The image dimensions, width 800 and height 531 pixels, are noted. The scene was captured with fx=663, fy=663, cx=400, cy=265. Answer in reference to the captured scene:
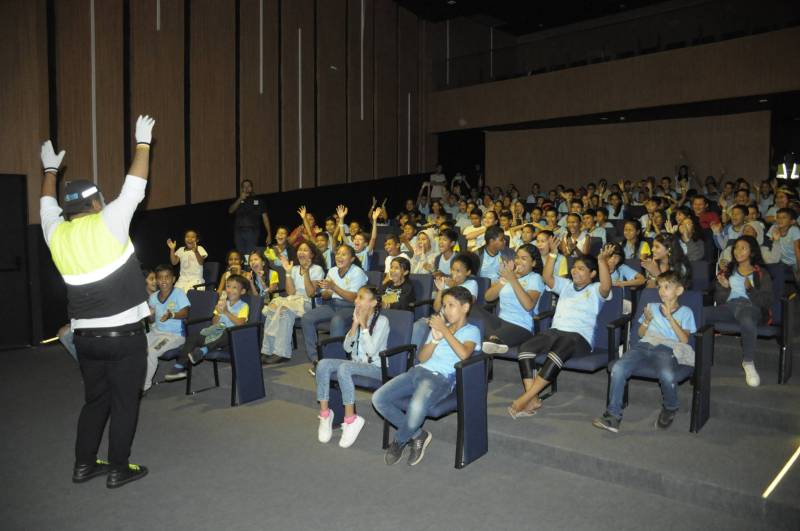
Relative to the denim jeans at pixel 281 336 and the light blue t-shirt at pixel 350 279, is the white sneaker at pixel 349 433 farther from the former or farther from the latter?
the light blue t-shirt at pixel 350 279

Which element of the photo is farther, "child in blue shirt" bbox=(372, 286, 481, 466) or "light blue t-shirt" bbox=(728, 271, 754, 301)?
"light blue t-shirt" bbox=(728, 271, 754, 301)

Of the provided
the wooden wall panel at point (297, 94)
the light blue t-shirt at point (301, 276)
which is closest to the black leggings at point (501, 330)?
the light blue t-shirt at point (301, 276)

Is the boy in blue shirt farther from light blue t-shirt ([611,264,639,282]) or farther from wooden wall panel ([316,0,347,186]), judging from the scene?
wooden wall panel ([316,0,347,186])

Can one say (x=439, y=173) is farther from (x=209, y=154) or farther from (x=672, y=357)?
(x=672, y=357)

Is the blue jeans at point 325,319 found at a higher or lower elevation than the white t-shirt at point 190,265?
lower

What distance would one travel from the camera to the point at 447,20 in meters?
13.8

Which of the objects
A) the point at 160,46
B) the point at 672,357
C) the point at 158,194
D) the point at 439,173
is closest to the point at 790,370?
the point at 672,357

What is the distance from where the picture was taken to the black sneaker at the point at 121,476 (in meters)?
3.41

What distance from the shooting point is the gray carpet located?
10.1ft

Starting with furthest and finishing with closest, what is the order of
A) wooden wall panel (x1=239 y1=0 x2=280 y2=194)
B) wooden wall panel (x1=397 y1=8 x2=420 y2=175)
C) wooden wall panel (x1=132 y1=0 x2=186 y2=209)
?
wooden wall panel (x1=397 y1=8 x2=420 y2=175) < wooden wall panel (x1=239 y1=0 x2=280 y2=194) < wooden wall panel (x1=132 y1=0 x2=186 y2=209)

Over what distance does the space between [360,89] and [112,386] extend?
9.21 metres

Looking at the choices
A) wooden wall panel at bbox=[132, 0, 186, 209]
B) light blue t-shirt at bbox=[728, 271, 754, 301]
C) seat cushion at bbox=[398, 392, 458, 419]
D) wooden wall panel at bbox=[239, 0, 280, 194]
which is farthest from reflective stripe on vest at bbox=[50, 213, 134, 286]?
wooden wall panel at bbox=[239, 0, 280, 194]

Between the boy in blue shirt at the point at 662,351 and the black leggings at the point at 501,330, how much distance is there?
786 millimetres

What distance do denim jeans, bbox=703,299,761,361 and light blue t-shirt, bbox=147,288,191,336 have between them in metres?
3.98
